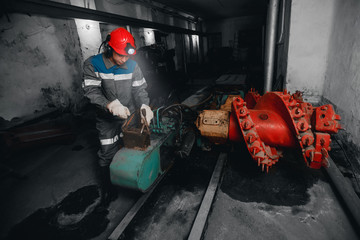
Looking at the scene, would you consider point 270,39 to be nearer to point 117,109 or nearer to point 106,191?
point 117,109

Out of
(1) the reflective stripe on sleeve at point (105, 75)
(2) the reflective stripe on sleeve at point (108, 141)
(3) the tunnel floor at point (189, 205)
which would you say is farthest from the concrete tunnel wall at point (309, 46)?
(2) the reflective stripe on sleeve at point (108, 141)

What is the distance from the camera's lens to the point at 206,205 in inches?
76.2

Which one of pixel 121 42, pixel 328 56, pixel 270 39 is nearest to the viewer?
pixel 121 42

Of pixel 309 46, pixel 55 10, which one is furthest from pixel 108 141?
pixel 309 46

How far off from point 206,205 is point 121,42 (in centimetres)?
195

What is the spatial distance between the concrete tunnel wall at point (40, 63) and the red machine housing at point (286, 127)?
428 cm

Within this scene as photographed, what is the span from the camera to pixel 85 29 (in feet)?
Result: 15.3

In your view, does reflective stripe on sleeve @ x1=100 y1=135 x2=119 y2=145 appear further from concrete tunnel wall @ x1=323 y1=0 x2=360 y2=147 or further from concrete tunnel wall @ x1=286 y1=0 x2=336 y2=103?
concrete tunnel wall @ x1=286 y1=0 x2=336 y2=103

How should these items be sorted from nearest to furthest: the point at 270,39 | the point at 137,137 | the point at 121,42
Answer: the point at 137,137 → the point at 121,42 → the point at 270,39

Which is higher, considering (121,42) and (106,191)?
→ (121,42)

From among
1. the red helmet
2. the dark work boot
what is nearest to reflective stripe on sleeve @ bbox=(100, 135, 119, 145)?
the dark work boot

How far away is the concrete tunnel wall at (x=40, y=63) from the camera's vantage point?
3.63 meters

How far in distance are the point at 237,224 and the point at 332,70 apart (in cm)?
277

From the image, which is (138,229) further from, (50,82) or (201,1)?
(201,1)
